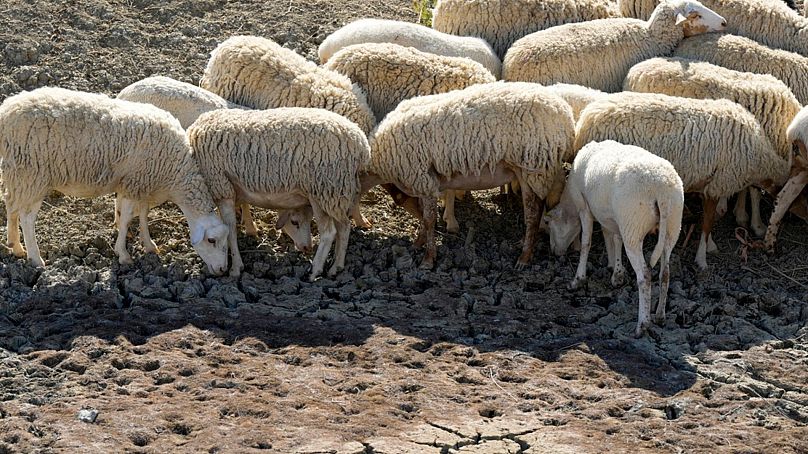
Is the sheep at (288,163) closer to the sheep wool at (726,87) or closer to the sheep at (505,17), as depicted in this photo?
the sheep wool at (726,87)

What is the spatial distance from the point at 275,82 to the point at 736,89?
4068 millimetres

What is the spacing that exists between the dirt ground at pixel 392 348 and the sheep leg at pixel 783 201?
0.26 meters

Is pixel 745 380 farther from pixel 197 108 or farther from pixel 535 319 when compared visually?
pixel 197 108

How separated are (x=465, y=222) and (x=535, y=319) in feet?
7.46

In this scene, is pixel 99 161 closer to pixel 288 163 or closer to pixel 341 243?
pixel 288 163

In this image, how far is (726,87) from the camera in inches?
492

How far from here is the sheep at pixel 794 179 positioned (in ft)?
39.3

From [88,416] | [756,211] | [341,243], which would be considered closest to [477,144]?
[341,243]

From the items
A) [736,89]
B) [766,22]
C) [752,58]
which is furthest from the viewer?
[766,22]

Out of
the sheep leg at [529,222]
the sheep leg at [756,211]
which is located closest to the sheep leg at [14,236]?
the sheep leg at [529,222]

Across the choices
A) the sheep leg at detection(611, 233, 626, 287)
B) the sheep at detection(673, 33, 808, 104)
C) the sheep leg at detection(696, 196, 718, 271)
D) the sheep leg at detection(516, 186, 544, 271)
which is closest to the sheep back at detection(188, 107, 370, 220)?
the sheep leg at detection(516, 186, 544, 271)

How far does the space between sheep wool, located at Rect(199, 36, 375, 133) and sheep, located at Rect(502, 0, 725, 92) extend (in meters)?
1.74

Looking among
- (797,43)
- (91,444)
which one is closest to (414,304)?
(91,444)

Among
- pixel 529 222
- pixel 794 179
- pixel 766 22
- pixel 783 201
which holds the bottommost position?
pixel 529 222
